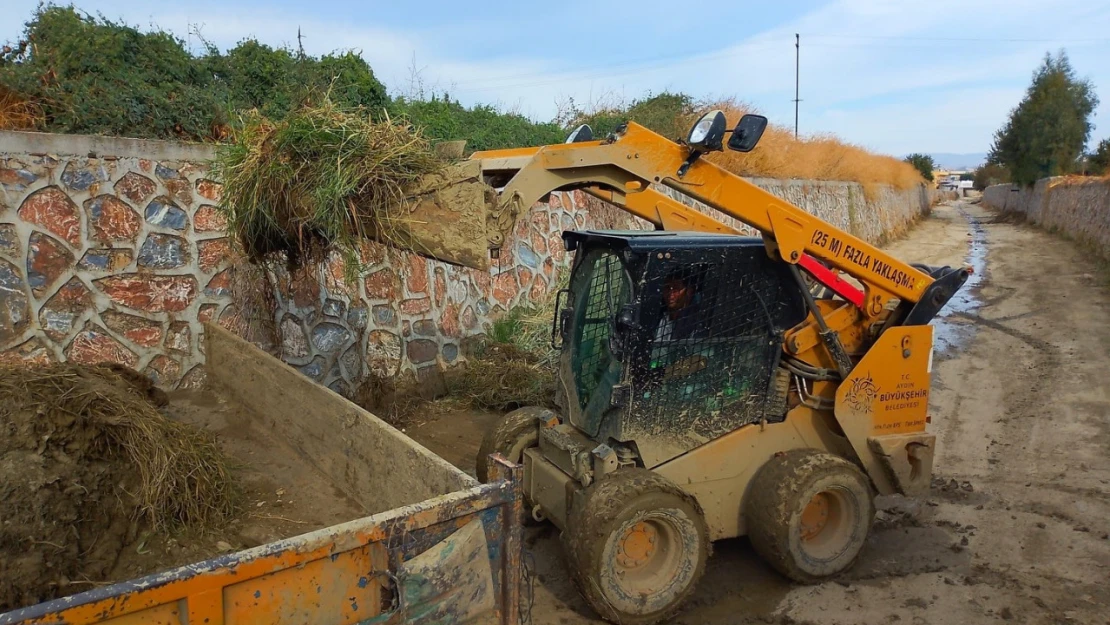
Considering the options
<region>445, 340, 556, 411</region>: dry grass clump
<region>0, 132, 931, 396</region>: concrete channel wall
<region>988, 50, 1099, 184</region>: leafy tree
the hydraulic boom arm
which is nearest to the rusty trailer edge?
the hydraulic boom arm

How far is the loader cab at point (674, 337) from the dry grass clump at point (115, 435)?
212 cm

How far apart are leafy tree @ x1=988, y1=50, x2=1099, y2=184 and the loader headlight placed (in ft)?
113

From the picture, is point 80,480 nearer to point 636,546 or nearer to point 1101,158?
point 636,546

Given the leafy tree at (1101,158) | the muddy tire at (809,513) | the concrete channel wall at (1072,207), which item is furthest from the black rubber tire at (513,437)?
the leafy tree at (1101,158)

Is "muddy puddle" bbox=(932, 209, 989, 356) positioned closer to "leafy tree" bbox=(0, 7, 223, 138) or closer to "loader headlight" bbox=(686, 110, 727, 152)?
"loader headlight" bbox=(686, 110, 727, 152)

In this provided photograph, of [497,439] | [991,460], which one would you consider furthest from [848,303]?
[991,460]

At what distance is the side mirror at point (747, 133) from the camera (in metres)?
3.86

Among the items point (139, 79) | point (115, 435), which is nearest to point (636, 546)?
point (115, 435)

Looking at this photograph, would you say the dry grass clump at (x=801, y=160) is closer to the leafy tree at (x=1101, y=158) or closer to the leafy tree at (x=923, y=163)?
the leafy tree at (x=1101, y=158)

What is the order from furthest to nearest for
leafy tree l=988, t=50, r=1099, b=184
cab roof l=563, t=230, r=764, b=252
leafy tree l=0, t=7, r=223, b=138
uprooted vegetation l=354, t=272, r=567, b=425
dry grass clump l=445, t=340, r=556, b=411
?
leafy tree l=988, t=50, r=1099, b=184 → dry grass clump l=445, t=340, r=556, b=411 → uprooted vegetation l=354, t=272, r=567, b=425 → leafy tree l=0, t=7, r=223, b=138 → cab roof l=563, t=230, r=764, b=252

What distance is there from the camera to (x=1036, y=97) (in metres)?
35.0

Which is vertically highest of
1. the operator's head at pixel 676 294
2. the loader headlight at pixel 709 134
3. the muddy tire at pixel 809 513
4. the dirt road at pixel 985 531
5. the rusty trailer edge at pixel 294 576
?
the loader headlight at pixel 709 134

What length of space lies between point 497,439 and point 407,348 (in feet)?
11.0

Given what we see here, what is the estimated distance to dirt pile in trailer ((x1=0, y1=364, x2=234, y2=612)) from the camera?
10.0ft
